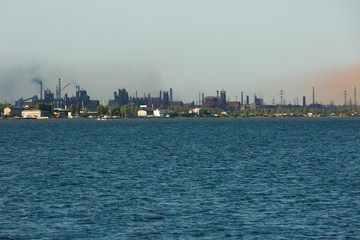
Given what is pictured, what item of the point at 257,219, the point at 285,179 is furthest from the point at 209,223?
the point at 285,179

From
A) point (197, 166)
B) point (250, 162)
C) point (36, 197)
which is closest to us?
point (36, 197)

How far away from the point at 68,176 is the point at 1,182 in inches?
253

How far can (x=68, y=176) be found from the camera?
46.5 metres

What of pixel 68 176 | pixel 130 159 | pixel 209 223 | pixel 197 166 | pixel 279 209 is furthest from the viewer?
pixel 130 159

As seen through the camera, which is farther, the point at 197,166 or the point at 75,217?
the point at 197,166

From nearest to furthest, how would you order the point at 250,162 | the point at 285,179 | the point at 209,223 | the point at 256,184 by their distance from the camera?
the point at 209,223, the point at 256,184, the point at 285,179, the point at 250,162

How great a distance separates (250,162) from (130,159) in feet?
51.2

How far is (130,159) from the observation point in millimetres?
64125

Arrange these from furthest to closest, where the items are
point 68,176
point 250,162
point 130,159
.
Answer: point 130,159 < point 250,162 < point 68,176

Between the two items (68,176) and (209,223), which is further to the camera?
(68,176)

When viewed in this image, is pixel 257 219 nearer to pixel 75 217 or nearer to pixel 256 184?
pixel 75 217

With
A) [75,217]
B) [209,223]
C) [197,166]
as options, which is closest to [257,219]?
[209,223]

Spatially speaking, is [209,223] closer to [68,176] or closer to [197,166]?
[68,176]

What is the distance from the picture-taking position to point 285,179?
43594 mm
